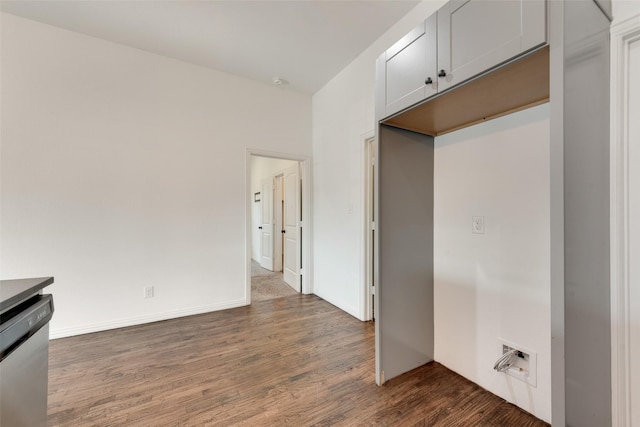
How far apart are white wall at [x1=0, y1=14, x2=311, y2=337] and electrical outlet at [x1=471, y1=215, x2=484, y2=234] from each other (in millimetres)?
2583

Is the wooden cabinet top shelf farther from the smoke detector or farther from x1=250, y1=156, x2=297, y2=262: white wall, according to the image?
x1=250, y1=156, x2=297, y2=262: white wall

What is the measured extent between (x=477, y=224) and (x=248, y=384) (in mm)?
1894

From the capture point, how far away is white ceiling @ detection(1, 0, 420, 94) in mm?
2191

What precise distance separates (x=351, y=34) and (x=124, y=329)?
12.4ft

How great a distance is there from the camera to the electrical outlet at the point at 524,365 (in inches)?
56.4

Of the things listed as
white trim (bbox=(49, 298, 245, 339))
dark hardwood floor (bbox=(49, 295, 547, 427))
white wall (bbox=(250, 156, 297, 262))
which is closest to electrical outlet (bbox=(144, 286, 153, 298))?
white trim (bbox=(49, 298, 245, 339))

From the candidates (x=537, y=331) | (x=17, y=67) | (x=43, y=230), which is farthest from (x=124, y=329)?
(x=537, y=331)

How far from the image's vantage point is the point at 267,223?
18.2 feet

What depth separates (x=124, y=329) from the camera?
2.67m

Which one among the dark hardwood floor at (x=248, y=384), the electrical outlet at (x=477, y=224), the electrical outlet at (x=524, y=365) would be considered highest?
the electrical outlet at (x=477, y=224)

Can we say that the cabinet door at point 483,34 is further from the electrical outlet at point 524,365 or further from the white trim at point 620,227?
the electrical outlet at point 524,365

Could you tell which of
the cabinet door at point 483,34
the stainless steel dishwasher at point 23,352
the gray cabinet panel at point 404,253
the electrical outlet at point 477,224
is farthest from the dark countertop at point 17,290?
the electrical outlet at point 477,224

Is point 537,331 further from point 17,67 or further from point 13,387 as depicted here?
point 17,67

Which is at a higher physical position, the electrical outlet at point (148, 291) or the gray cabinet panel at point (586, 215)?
the gray cabinet panel at point (586, 215)
